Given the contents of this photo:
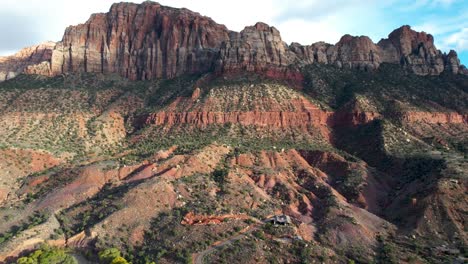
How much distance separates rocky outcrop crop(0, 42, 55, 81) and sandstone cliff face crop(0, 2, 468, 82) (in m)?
0.65

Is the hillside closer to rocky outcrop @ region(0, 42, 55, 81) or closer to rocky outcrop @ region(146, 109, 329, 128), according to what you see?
rocky outcrop @ region(146, 109, 329, 128)

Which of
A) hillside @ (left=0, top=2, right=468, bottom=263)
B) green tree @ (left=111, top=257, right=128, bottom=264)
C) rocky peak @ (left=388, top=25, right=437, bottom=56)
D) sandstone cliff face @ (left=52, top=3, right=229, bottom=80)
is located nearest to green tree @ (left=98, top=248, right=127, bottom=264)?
green tree @ (left=111, top=257, right=128, bottom=264)

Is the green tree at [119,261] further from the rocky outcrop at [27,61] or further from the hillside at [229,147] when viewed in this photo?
the rocky outcrop at [27,61]

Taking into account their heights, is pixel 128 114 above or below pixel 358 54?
below

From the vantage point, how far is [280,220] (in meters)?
73.8

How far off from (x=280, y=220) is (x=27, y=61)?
137887 mm

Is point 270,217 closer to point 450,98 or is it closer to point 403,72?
point 450,98

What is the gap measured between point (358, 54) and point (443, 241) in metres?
90.8

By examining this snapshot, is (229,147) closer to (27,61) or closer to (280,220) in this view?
(280,220)

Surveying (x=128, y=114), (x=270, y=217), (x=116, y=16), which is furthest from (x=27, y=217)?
(x=116, y=16)

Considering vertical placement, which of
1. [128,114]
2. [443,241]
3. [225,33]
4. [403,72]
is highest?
[225,33]

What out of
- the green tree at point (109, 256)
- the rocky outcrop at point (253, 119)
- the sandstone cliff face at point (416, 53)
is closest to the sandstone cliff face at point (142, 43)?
the rocky outcrop at point (253, 119)

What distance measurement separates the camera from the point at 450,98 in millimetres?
131750

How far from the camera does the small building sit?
7356cm
